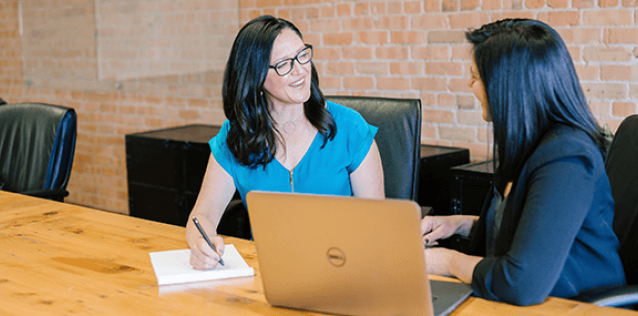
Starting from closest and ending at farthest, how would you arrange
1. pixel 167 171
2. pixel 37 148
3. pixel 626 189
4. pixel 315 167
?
1. pixel 626 189
2. pixel 315 167
3. pixel 37 148
4. pixel 167 171

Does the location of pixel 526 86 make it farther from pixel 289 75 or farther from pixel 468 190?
pixel 468 190

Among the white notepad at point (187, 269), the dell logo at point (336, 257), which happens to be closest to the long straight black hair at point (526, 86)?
the dell logo at point (336, 257)

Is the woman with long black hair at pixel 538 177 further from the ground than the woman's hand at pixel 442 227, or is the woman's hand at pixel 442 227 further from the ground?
the woman with long black hair at pixel 538 177

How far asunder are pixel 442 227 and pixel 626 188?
455mm

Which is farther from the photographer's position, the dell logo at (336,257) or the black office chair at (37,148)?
the black office chair at (37,148)

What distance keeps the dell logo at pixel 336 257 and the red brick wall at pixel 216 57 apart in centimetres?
189

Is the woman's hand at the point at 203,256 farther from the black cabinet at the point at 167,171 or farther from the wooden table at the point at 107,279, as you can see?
the black cabinet at the point at 167,171

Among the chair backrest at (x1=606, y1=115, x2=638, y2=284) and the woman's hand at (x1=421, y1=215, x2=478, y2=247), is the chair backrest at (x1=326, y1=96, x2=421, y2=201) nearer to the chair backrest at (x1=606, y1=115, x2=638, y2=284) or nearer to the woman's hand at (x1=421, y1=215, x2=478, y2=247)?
the woman's hand at (x1=421, y1=215, x2=478, y2=247)

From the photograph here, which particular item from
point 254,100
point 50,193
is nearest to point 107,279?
point 254,100

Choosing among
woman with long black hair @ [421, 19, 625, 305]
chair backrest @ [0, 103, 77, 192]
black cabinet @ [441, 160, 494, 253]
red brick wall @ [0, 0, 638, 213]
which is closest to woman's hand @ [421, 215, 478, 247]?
woman with long black hair @ [421, 19, 625, 305]

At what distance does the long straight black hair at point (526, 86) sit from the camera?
122cm

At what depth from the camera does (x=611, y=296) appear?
1274 mm

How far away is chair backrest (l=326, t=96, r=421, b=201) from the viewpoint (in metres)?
2.03

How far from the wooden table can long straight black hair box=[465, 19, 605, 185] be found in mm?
312
